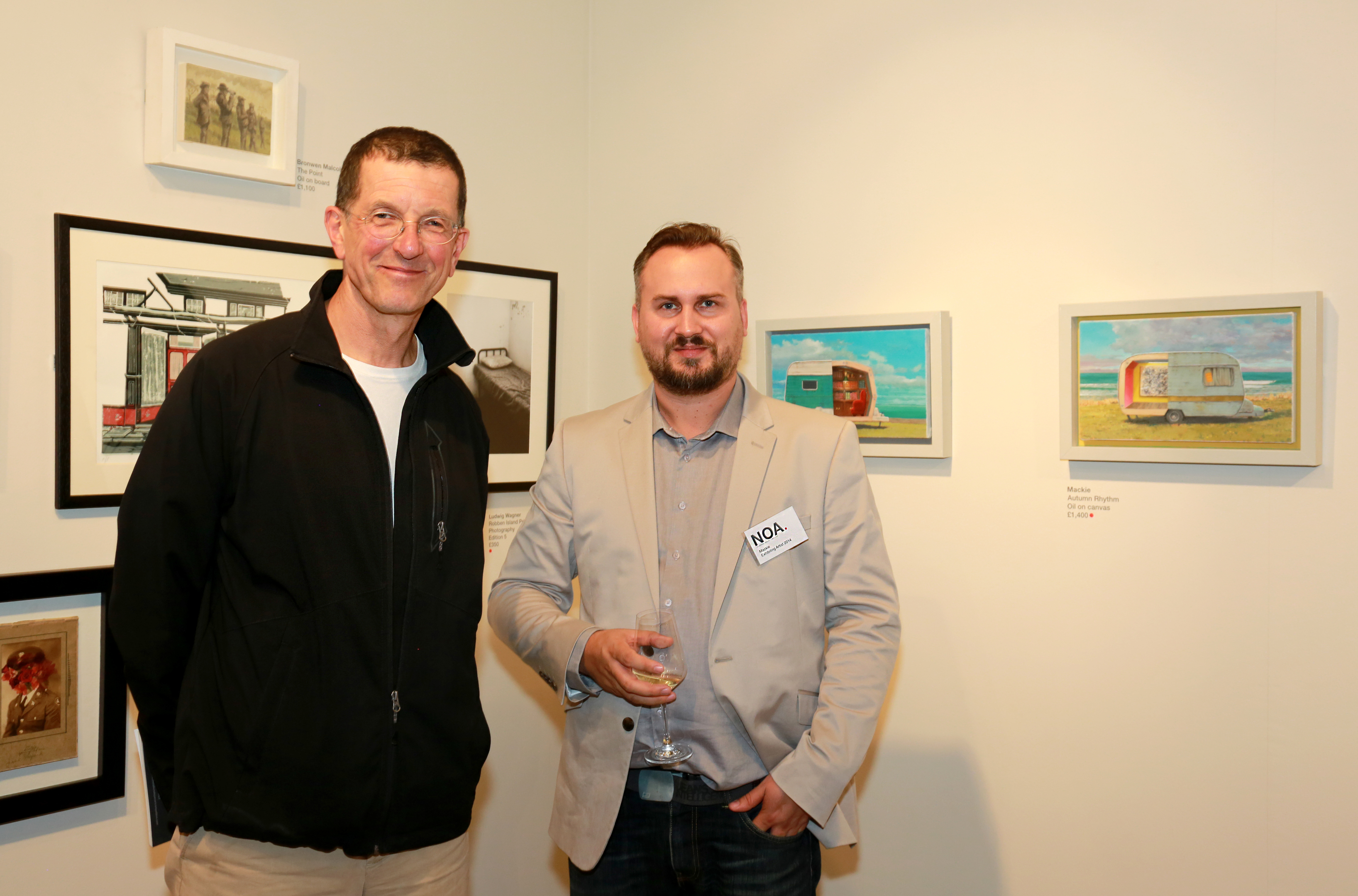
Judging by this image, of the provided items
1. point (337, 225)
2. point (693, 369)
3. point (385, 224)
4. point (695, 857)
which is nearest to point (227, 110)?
point (337, 225)

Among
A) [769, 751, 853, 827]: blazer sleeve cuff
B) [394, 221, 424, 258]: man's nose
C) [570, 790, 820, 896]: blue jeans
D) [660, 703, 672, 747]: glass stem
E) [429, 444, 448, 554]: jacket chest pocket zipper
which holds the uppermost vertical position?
[394, 221, 424, 258]: man's nose

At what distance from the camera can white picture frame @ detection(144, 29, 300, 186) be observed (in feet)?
7.66

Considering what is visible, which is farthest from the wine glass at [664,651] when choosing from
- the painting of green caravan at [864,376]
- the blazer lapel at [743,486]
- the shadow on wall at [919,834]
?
the shadow on wall at [919,834]

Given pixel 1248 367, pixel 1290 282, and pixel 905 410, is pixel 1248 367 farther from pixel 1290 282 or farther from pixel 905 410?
pixel 905 410

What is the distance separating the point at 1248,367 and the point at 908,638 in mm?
1180

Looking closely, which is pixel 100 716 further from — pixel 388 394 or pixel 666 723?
pixel 666 723

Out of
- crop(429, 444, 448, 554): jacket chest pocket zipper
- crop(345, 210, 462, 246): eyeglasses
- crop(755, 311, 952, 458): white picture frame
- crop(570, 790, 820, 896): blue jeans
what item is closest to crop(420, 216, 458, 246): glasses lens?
crop(345, 210, 462, 246): eyeglasses

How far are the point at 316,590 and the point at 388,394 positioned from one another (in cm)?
42

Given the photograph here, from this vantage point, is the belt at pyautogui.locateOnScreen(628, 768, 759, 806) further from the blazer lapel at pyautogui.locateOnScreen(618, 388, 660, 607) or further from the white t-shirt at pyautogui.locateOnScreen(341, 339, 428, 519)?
the white t-shirt at pyautogui.locateOnScreen(341, 339, 428, 519)

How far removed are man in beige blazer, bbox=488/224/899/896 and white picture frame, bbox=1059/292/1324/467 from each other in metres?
0.75

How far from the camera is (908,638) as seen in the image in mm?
2848

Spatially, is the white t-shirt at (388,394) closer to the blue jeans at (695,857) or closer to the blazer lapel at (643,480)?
the blazer lapel at (643,480)

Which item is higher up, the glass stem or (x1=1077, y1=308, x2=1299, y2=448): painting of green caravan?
(x1=1077, y1=308, x2=1299, y2=448): painting of green caravan

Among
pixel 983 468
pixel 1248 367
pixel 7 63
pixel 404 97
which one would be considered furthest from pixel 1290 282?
pixel 7 63
